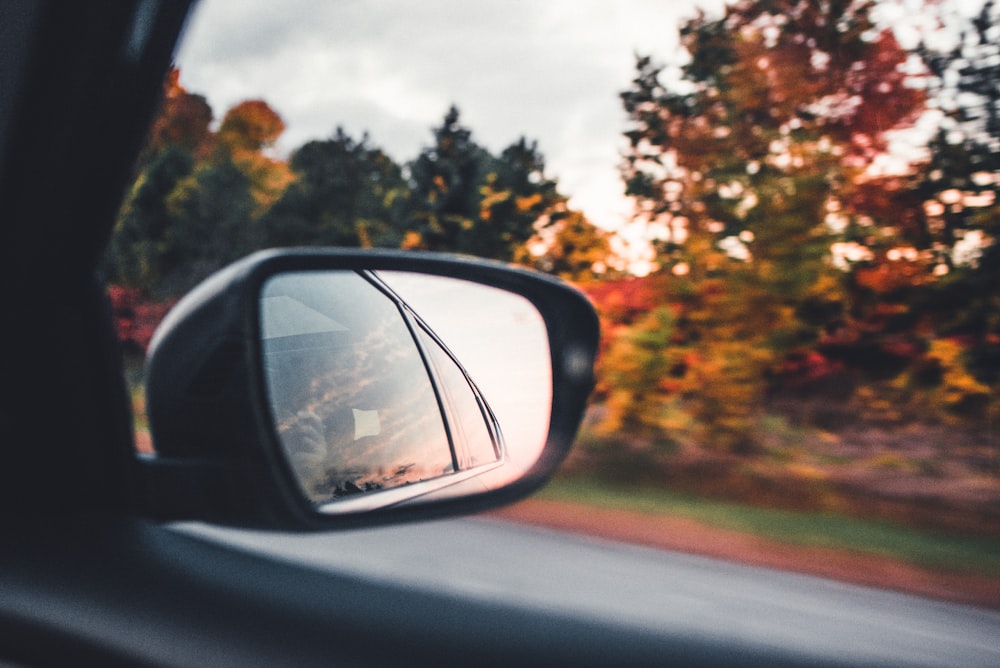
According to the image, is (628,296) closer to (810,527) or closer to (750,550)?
(810,527)

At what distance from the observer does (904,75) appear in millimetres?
5133

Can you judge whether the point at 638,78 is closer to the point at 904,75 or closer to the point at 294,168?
the point at 904,75

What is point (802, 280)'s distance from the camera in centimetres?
558

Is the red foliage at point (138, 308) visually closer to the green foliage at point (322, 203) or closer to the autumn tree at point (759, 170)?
the green foliage at point (322, 203)

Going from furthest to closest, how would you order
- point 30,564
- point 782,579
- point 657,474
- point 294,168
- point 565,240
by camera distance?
point 294,168, point 565,240, point 657,474, point 782,579, point 30,564

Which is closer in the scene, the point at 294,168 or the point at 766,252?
the point at 766,252

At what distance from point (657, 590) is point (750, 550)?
2.17 metres

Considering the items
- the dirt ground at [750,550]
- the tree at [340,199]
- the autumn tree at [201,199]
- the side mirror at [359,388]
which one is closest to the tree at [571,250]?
the dirt ground at [750,550]

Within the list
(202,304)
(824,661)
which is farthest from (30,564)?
(824,661)

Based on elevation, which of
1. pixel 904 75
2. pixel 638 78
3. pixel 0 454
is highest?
pixel 638 78

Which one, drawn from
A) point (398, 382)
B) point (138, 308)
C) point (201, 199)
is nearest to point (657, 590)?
point (398, 382)

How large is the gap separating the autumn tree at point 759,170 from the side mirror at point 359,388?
3938mm

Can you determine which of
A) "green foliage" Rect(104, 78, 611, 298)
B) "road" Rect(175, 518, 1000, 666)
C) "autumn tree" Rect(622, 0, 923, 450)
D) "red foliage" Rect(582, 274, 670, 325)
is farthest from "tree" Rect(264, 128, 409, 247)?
"road" Rect(175, 518, 1000, 666)

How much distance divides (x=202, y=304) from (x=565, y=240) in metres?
6.50
